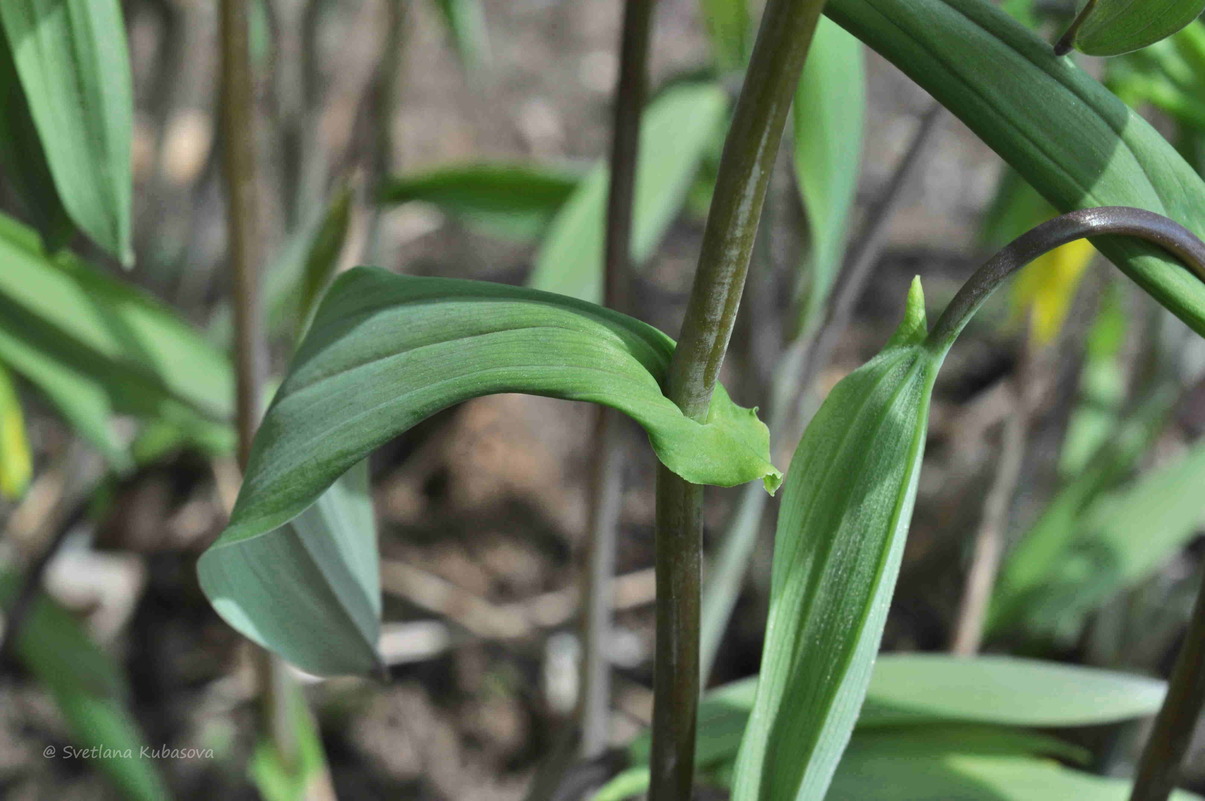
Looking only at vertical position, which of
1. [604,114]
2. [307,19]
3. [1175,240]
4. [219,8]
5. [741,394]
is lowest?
[1175,240]

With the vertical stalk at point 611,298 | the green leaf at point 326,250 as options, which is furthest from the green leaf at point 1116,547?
the green leaf at point 326,250

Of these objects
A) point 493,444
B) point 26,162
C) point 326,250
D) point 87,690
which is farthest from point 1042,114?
point 493,444

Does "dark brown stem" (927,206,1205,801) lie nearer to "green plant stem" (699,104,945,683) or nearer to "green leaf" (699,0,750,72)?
"green plant stem" (699,104,945,683)

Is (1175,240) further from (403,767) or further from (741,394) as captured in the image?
(403,767)

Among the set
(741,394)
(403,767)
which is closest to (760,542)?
(741,394)

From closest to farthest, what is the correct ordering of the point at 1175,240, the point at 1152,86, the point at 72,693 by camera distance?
the point at 1175,240
the point at 1152,86
the point at 72,693

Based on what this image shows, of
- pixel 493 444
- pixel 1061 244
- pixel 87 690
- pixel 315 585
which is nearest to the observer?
pixel 1061 244

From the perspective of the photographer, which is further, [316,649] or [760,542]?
[760,542]

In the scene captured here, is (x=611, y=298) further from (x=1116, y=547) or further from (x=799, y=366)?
(x=1116, y=547)
